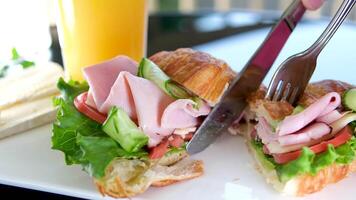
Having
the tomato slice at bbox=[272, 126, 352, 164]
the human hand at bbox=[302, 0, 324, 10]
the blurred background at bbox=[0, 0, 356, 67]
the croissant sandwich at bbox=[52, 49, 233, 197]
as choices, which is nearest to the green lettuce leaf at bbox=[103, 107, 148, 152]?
the croissant sandwich at bbox=[52, 49, 233, 197]

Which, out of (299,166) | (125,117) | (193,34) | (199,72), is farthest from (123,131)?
(193,34)

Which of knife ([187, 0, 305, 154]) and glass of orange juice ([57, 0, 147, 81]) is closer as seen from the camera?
knife ([187, 0, 305, 154])

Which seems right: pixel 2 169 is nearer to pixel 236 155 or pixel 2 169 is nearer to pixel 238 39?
pixel 236 155

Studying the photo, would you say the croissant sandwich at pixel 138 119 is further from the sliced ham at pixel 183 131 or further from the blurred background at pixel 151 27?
the blurred background at pixel 151 27

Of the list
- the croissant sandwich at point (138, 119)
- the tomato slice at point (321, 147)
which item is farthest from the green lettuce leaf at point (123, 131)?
the tomato slice at point (321, 147)

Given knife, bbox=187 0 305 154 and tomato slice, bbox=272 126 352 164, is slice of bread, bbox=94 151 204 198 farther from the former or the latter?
tomato slice, bbox=272 126 352 164

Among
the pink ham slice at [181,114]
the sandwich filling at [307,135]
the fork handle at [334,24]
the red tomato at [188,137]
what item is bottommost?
the red tomato at [188,137]

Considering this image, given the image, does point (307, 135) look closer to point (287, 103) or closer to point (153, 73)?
point (287, 103)
